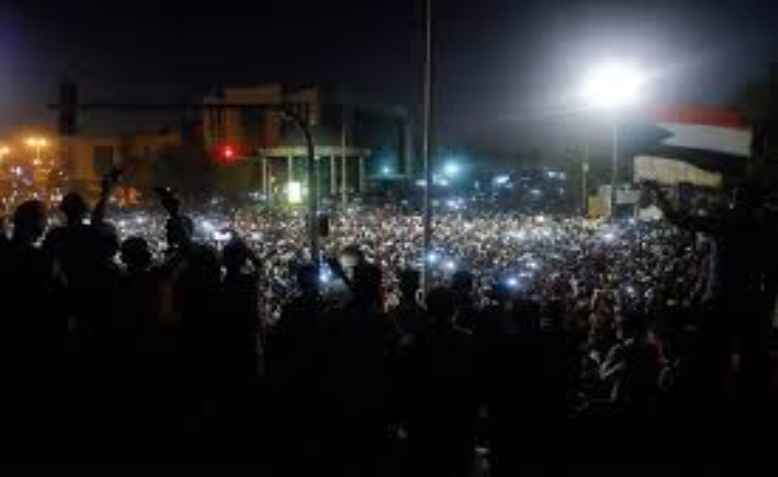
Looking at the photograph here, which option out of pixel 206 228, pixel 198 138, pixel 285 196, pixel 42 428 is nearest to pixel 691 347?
pixel 42 428

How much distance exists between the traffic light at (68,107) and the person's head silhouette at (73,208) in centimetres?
1425

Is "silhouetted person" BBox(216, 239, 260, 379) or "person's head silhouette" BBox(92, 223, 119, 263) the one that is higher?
"person's head silhouette" BBox(92, 223, 119, 263)

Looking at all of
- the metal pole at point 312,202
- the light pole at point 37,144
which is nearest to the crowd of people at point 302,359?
the metal pole at point 312,202

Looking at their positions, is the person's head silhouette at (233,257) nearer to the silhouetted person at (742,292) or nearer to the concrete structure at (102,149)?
the silhouetted person at (742,292)

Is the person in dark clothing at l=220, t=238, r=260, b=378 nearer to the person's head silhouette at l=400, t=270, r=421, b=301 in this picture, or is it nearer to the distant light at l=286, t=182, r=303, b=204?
the person's head silhouette at l=400, t=270, r=421, b=301

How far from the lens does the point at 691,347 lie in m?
8.60

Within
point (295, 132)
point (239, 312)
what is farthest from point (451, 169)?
point (239, 312)

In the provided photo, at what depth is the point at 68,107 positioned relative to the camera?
872 inches

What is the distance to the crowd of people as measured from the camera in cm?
639

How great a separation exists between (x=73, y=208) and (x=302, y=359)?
2.66 metres


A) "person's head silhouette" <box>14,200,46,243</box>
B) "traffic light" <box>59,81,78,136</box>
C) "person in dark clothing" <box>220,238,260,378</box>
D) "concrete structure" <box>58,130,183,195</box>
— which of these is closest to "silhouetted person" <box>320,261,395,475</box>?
"person in dark clothing" <box>220,238,260,378</box>

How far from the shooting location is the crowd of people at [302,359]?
252 inches

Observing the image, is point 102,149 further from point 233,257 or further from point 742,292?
point 742,292

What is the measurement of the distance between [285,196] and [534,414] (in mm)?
42351
